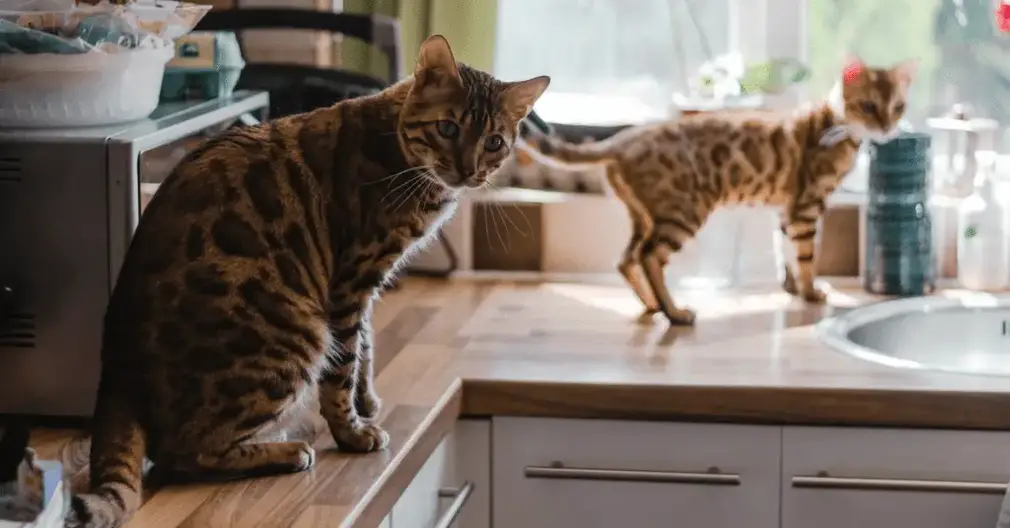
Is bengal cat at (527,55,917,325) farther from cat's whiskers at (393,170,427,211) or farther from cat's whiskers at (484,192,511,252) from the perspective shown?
cat's whiskers at (393,170,427,211)

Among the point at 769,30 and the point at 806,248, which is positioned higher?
the point at 769,30

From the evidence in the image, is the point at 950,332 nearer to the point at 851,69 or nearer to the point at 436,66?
the point at 851,69

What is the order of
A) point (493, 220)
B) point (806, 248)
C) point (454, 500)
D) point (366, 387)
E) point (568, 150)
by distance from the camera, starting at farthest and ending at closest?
point (493, 220) → point (806, 248) → point (568, 150) → point (454, 500) → point (366, 387)

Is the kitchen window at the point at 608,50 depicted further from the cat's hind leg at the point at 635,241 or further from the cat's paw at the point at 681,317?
the cat's paw at the point at 681,317

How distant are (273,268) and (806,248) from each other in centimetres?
112

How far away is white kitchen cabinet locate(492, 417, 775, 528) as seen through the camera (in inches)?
74.0

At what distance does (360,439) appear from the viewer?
5.19 ft

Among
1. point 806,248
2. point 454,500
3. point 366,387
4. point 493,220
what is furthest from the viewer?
point 493,220

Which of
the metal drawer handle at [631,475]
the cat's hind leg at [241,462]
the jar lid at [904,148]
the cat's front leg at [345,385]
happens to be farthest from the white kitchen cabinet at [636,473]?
the jar lid at [904,148]

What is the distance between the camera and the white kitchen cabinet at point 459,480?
1.77 meters

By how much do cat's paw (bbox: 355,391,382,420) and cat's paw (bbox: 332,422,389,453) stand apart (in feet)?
0.34

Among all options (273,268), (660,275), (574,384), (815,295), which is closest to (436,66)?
(273,268)

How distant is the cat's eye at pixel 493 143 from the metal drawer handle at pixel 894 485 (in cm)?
62

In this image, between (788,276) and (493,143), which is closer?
(493,143)
